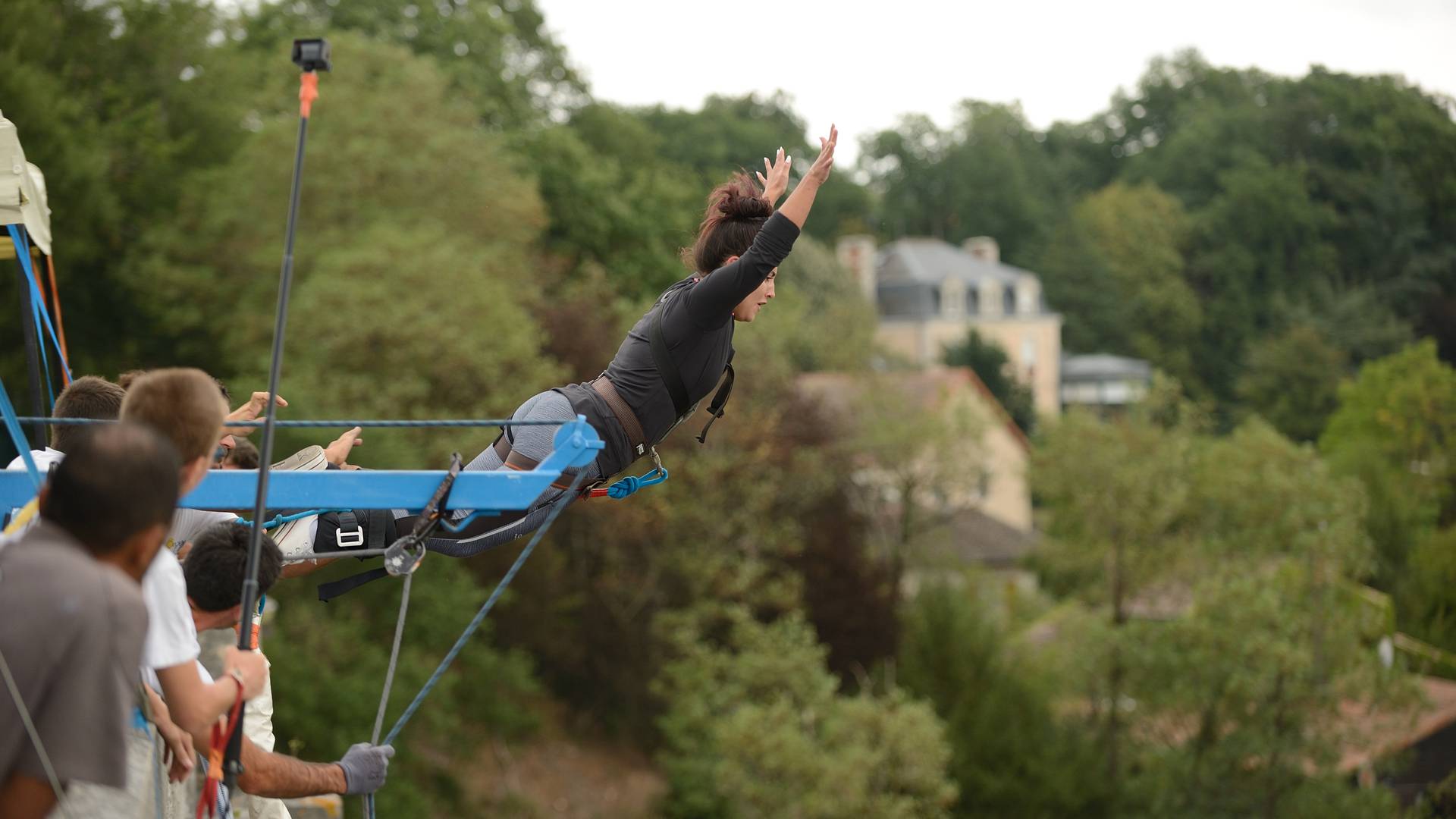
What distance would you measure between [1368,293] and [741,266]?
2450 inches

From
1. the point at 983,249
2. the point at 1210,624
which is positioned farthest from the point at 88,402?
the point at 983,249

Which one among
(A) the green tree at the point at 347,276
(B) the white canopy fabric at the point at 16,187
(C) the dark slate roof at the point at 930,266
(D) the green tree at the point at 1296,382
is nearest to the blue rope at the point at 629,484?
(B) the white canopy fabric at the point at 16,187

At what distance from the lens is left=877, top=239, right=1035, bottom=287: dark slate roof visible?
215 feet

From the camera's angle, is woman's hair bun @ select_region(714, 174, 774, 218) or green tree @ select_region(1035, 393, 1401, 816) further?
green tree @ select_region(1035, 393, 1401, 816)

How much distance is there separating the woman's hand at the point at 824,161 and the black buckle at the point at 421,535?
1390 mm

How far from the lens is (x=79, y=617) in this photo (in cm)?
269

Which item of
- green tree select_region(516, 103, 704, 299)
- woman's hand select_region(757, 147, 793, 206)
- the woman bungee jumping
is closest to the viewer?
the woman bungee jumping

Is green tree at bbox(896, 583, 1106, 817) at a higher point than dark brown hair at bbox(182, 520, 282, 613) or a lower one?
lower

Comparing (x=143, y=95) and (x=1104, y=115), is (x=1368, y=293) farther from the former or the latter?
(x=143, y=95)

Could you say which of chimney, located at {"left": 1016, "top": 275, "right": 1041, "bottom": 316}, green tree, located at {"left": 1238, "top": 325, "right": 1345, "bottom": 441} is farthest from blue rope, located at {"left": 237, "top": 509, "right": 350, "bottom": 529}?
chimney, located at {"left": 1016, "top": 275, "right": 1041, "bottom": 316}

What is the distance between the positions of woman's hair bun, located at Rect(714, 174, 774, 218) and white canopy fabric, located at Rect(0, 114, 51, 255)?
2.72 metres

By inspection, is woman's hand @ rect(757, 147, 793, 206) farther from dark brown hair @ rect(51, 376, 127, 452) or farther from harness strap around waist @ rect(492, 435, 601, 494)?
dark brown hair @ rect(51, 376, 127, 452)

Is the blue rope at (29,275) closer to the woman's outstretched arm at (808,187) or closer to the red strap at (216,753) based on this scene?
the red strap at (216,753)

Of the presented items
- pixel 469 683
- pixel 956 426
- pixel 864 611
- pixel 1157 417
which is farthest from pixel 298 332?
pixel 1157 417
